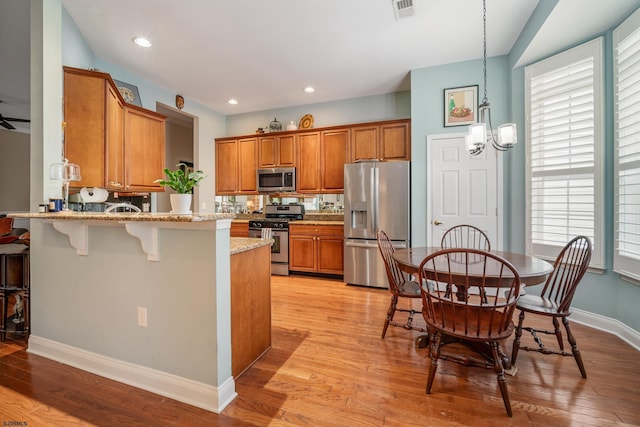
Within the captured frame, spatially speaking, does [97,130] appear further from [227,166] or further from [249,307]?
[227,166]

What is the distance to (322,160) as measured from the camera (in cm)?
471

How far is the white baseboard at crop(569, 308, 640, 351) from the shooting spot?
229 centimetres

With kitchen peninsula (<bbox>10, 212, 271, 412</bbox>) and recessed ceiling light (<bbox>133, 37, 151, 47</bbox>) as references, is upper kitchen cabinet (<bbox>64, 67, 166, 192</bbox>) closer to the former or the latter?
kitchen peninsula (<bbox>10, 212, 271, 412</bbox>)

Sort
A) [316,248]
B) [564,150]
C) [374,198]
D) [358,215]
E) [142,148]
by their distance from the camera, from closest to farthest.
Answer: [564,150] → [142,148] → [374,198] → [358,215] → [316,248]

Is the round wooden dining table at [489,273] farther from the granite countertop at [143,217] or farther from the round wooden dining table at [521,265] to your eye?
the granite countertop at [143,217]

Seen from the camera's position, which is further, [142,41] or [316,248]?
[316,248]

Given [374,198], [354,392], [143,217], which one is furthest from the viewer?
[374,198]

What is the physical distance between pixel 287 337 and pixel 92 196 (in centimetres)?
Answer: 200

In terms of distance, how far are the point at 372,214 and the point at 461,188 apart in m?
1.17

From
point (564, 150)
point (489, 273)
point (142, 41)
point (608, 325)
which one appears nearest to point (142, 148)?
point (142, 41)

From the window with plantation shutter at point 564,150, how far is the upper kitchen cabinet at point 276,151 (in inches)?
130

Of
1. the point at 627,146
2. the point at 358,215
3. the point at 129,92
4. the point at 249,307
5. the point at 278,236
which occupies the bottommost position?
the point at 249,307

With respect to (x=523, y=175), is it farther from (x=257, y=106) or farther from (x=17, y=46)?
(x=17, y=46)

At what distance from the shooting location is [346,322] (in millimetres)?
2791
